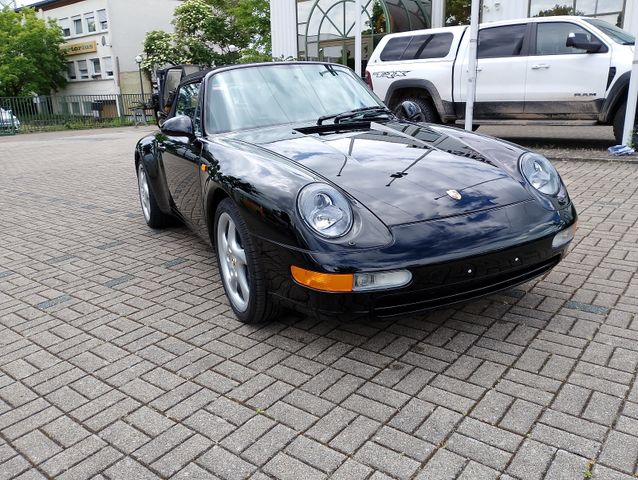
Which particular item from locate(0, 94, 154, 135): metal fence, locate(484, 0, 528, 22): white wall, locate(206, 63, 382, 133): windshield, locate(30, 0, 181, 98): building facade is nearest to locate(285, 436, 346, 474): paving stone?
locate(206, 63, 382, 133): windshield

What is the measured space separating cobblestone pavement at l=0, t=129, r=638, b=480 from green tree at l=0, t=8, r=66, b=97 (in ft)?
147

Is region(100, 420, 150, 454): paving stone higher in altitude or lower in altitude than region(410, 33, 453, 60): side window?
lower

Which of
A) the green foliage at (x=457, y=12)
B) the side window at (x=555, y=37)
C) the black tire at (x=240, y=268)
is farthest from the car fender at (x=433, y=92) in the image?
the green foliage at (x=457, y=12)

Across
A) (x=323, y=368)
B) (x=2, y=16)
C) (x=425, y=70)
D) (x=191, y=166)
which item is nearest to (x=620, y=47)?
(x=425, y=70)

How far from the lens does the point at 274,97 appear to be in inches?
154

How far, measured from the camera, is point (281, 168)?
290 cm

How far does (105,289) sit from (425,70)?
25.7 feet

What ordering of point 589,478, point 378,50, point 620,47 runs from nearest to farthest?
point 589,478, point 620,47, point 378,50

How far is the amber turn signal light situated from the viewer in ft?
8.02

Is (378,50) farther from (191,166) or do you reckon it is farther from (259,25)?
(259,25)

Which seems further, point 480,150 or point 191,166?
point 191,166

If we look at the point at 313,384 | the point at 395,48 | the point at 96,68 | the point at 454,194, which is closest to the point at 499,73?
the point at 395,48

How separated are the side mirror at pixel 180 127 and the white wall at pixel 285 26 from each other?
58.7 feet

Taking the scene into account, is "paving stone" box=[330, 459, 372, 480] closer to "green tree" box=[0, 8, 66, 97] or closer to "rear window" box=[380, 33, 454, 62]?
"rear window" box=[380, 33, 454, 62]
